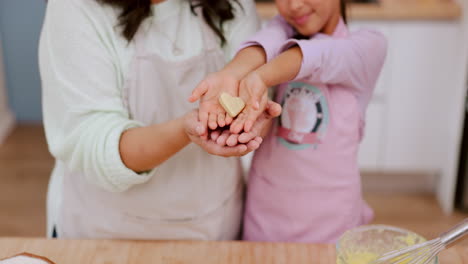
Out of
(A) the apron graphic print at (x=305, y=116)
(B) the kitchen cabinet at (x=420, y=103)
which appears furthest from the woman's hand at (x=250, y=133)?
(B) the kitchen cabinet at (x=420, y=103)

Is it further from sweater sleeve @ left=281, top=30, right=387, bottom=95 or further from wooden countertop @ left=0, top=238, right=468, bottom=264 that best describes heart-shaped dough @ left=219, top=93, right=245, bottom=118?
wooden countertop @ left=0, top=238, right=468, bottom=264

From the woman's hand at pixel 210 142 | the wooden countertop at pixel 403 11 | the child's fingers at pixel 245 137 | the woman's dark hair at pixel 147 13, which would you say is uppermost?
the woman's dark hair at pixel 147 13

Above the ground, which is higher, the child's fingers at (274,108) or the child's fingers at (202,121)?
the child's fingers at (274,108)

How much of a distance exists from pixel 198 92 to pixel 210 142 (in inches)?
3.1

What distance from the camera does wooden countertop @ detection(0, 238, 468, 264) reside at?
0.97m

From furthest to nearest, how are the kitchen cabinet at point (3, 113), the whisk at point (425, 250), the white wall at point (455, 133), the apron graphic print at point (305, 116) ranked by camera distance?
the kitchen cabinet at point (3, 113) < the white wall at point (455, 133) < the apron graphic print at point (305, 116) < the whisk at point (425, 250)

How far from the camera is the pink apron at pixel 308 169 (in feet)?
3.48

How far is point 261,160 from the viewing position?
1.12 metres

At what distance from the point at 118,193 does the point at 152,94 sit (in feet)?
0.67

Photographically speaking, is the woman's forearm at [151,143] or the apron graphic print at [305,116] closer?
the woman's forearm at [151,143]

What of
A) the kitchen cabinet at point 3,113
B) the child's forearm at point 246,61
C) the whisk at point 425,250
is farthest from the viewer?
the kitchen cabinet at point 3,113

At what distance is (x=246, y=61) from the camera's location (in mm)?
980

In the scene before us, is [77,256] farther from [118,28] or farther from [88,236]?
[118,28]

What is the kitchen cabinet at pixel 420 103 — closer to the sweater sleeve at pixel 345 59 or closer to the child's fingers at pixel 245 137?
the sweater sleeve at pixel 345 59
